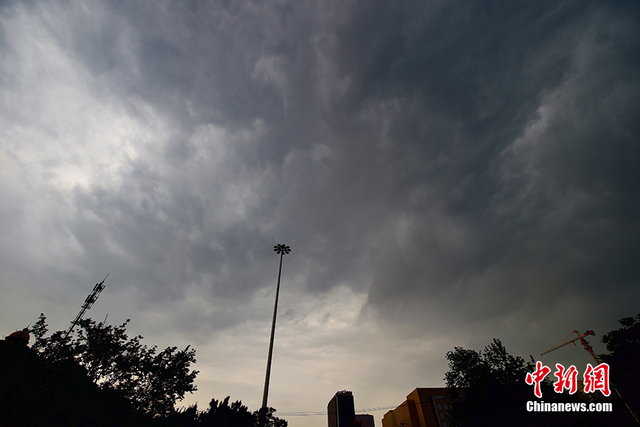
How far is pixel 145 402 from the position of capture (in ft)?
110

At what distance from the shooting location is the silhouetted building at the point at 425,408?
75.9m

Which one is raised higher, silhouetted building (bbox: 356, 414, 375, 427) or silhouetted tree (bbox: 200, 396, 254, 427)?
silhouetted building (bbox: 356, 414, 375, 427)

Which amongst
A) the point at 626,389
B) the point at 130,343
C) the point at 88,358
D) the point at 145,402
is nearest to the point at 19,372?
the point at 88,358

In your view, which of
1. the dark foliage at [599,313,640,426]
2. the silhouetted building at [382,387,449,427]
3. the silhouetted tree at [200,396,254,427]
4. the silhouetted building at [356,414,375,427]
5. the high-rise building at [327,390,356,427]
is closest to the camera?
the silhouetted tree at [200,396,254,427]

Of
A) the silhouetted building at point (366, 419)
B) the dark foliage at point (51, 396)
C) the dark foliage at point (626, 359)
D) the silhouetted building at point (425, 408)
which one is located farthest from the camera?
the silhouetted building at point (366, 419)

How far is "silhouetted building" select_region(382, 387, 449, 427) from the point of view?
75938 millimetres

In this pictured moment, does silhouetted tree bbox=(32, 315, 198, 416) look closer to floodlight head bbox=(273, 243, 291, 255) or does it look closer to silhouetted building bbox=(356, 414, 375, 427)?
floodlight head bbox=(273, 243, 291, 255)

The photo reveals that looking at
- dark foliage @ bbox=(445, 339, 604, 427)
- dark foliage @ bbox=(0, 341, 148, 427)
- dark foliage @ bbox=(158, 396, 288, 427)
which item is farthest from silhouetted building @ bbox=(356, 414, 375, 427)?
dark foliage @ bbox=(0, 341, 148, 427)

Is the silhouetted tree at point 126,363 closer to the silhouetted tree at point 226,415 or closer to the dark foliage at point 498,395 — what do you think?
the silhouetted tree at point 226,415

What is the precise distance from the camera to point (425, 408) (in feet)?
256

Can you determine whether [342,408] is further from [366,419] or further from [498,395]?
[498,395]

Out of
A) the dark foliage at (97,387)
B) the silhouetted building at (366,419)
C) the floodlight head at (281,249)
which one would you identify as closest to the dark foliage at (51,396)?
the dark foliage at (97,387)

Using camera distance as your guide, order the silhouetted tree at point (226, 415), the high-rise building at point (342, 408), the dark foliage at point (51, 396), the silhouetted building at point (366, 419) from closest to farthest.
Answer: the dark foliage at point (51, 396), the silhouetted tree at point (226, 415), the high-rise building at point (342, 408), the silhouetted building at point (366, 419)

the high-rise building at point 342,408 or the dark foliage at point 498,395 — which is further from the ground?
the high-rise building at point 342,408
